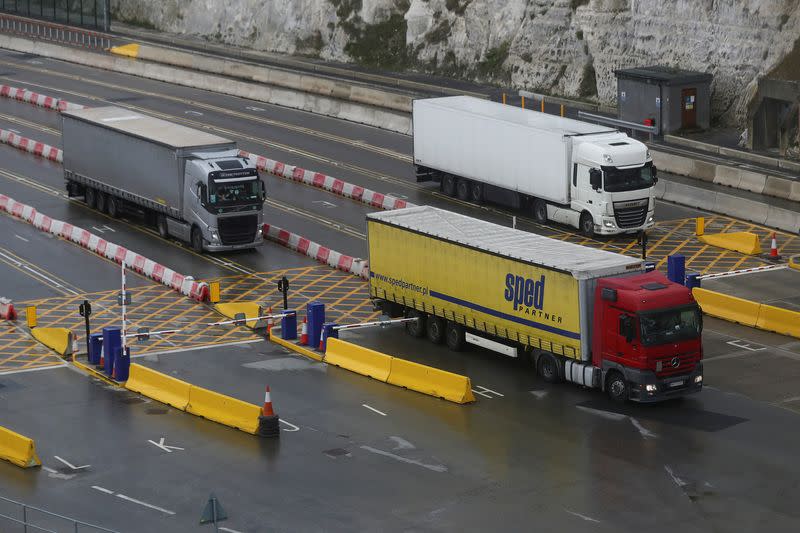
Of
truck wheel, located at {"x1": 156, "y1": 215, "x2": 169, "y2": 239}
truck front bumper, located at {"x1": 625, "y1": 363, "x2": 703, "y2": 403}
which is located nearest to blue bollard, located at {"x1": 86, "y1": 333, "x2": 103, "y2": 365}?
truck front bumper, located at {"x1": 625, "y1": 363, "x2": 703, "y2": 403}

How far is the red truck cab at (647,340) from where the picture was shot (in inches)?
1506

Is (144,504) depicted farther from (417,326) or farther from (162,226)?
(162,226)

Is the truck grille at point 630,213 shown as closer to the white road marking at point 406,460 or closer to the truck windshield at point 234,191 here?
the truck windshield at point 234,191

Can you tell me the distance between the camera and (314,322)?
44.7 metres

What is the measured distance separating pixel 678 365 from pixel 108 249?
2461 centimetres

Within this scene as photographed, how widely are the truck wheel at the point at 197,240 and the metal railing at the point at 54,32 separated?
49527mm

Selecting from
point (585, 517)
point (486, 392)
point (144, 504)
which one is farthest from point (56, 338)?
point (585, 517)

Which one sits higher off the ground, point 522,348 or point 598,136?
point 598,136

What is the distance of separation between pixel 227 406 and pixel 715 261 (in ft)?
74.3

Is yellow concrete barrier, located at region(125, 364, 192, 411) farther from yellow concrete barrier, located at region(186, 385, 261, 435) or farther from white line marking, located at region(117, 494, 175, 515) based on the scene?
white line marking, located at region(117, 494, 175, 515)

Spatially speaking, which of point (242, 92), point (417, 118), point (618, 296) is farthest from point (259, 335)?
point (242, 92)

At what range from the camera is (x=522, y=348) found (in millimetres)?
42031

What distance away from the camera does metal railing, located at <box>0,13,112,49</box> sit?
10550cm

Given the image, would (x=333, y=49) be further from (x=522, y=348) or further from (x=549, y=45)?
(x=522, y=348)
